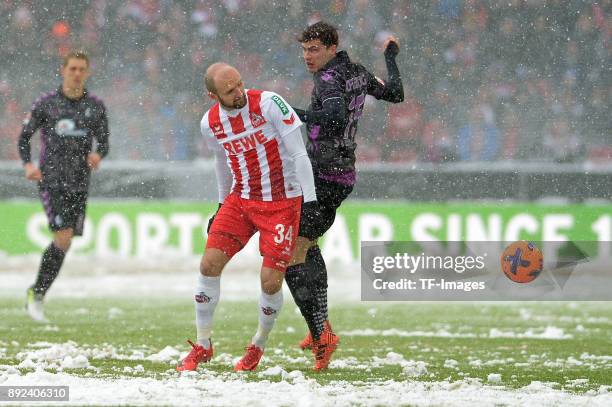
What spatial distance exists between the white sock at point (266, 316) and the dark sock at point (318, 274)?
42 centimetres

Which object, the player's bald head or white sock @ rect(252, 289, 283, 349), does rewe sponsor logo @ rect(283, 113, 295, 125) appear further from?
white sock @ rect(252, 289, 283, 349)

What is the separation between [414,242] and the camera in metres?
13.3

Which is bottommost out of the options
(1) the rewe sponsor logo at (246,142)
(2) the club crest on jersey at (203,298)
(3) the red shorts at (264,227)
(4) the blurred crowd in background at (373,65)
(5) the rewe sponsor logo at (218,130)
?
(2) the club crest on jersey at (203,298)

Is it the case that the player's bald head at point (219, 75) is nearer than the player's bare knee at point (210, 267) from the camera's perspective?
Yes

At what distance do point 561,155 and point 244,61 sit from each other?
14.6 ft

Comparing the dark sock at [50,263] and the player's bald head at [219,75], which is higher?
the player's bald head at [219,75]

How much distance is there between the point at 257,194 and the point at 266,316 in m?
0.65

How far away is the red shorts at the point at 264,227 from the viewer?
6.09 m

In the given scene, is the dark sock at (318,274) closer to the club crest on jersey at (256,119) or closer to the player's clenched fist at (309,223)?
the player's clenched fist at (309,223)

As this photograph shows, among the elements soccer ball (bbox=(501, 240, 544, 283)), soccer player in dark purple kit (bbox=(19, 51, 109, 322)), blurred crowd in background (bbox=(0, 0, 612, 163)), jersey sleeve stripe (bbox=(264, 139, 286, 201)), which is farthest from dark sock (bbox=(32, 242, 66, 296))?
blurred crowd in background (bbox=(0, 0, 612, 163))

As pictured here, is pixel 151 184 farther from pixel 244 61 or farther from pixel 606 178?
pixel 606 178

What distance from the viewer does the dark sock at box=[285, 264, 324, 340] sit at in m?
6.41

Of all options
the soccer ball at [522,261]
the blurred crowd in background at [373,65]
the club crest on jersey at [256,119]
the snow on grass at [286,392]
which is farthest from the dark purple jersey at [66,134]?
the blurred crowd in background at [373,65]

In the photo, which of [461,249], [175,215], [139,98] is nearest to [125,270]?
[175,215]
